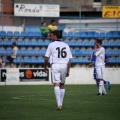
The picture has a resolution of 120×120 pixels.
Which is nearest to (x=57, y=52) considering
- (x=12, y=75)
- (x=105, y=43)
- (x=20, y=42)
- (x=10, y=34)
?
(x=12, y=75)

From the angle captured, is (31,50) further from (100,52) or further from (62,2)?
(100,52)

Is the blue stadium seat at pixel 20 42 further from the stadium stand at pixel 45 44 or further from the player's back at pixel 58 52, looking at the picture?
the player's back at pixel 58 52

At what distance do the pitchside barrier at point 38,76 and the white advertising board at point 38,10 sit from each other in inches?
212

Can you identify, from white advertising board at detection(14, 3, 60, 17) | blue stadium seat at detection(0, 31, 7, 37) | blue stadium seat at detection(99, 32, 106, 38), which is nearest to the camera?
blue stadium seat at detection(0, 31, 7, 37)

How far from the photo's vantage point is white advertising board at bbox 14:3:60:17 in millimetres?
31750

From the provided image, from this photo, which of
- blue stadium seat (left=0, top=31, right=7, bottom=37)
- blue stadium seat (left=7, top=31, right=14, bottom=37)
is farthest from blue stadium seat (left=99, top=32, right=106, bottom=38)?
blue stadium seat (left=0, top=31, right=7, bottom=37)

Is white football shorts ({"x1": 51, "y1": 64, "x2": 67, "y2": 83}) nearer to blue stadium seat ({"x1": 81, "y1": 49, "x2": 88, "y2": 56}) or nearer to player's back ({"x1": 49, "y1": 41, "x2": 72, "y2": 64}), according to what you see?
player's back ({"x1": 49, "y1": 41, "x2": 72, "y2": 64})

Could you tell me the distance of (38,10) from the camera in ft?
105

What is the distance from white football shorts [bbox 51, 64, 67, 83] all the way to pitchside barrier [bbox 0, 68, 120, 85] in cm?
1325

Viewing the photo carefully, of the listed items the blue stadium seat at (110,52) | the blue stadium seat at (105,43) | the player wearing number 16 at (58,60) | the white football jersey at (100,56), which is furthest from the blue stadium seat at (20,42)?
the player wearing number 16 at (58,60)

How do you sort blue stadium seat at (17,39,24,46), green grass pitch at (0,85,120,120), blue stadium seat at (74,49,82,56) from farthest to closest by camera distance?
blue stadium seat at (17,39,24,46), blue stadium seat at (74,49,82,56), green grass pitch at (0,85,120,120)

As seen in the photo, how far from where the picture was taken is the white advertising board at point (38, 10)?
31.8m

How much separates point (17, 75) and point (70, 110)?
13963mm

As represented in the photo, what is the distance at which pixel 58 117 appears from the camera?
1172 centimetres
